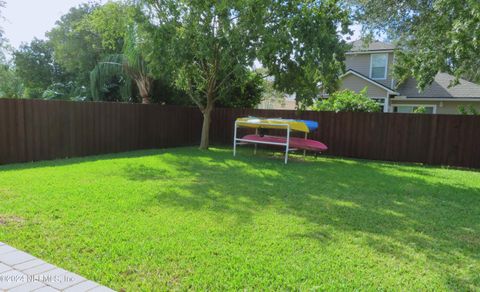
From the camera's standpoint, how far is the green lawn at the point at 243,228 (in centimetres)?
288

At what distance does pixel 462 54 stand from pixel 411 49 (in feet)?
18.7

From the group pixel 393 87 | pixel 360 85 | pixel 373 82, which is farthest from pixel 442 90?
pixel 360 85

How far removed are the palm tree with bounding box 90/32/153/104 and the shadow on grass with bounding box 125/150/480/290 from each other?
630cm

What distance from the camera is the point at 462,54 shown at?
7031 mm

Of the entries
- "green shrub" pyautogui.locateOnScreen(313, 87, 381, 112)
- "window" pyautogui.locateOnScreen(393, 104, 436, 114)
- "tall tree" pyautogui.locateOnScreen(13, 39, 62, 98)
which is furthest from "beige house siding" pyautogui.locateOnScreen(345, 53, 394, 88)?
"tall tree" pyautogui.locateOnScreen(13, 39, 62, 98)

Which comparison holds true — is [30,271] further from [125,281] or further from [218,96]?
[218,96]

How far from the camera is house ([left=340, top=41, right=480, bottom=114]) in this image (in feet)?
53.1

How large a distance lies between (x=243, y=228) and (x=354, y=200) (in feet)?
7.88

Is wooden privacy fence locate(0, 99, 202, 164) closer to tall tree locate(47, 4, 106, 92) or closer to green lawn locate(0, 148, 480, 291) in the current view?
green lawn locate(0, 148, 480, 291)

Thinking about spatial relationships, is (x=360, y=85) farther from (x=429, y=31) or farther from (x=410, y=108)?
(x=429, y=31)

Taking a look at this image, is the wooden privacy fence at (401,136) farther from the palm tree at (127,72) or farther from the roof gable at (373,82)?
the roof gable at (373,82)

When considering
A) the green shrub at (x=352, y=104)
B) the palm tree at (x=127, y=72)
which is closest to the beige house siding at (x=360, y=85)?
the green shrub at (x=352, y=104)

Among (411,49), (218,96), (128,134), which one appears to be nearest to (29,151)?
(128,134)

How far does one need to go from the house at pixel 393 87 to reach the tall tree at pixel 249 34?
7.28 metres
